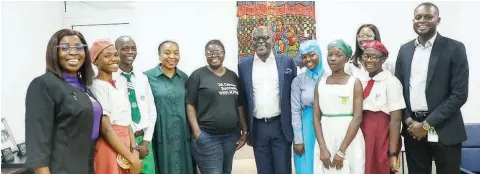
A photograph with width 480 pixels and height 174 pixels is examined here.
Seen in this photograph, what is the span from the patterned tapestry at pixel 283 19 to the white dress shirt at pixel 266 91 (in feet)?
5.56

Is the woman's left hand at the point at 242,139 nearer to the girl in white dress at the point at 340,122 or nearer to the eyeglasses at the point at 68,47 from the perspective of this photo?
the girl in white dress at the point at 340,122

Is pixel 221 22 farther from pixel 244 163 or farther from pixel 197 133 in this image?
pixel 197 133

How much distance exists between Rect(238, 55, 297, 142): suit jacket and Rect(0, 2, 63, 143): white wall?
2161mm

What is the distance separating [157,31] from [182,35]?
304 millimetres

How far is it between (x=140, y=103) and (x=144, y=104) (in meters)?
0.04

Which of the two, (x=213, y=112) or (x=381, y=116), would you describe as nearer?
(x=381, y=116)

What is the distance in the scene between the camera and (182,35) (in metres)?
4.75

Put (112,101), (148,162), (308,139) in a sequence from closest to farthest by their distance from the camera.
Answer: (112,101) < (148,162) < (308,139)

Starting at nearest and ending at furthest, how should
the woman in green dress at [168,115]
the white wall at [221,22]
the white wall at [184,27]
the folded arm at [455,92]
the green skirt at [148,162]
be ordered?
1. the folded arm at [455,92]
2. the green skirt at [148,162]
3. the woman in green dress at [168,115]
4. the white wall at [221,22]
5. the white wall at [184,27]

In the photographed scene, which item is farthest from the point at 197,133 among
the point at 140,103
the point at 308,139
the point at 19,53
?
the point at 19,53

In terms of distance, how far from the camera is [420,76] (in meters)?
2.57

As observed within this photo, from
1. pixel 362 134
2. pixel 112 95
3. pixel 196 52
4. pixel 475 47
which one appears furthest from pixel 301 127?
pixel 475 47

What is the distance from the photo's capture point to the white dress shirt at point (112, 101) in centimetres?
225

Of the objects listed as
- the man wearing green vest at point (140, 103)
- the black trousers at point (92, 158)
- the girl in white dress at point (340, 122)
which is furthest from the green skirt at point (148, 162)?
the girl in white dress at point (340, 122)
